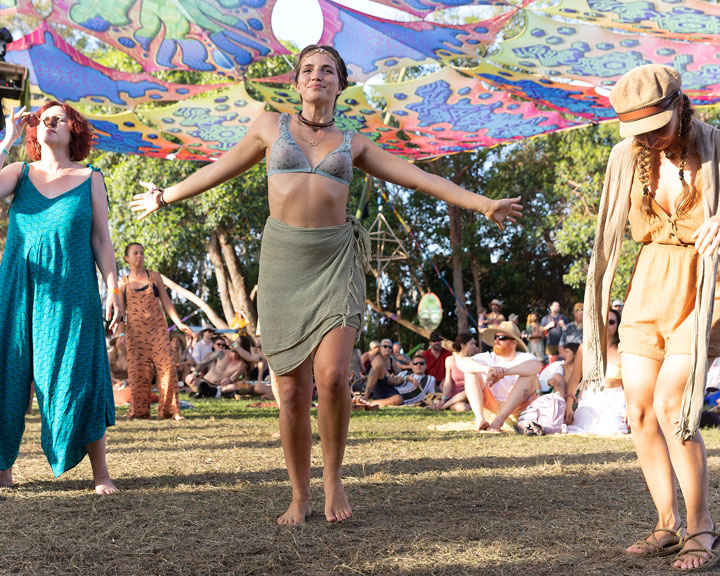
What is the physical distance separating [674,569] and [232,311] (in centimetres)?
2240

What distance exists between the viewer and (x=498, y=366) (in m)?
7.98

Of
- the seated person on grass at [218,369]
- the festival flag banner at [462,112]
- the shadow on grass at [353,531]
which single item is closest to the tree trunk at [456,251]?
the seated person on grass at [218,369]

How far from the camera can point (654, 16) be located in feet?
26.8

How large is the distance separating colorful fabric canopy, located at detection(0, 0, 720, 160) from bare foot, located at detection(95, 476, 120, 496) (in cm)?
633

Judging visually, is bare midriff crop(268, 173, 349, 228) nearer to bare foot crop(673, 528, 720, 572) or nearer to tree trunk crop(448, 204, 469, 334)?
bare foot crop(673, 528, 720, 572)

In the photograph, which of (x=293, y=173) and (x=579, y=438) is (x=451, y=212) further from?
(x=293, y=173)

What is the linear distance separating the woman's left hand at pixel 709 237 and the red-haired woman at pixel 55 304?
9.77ft

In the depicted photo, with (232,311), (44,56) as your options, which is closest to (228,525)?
(44,56)

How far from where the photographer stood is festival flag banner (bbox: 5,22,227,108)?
33.0ft

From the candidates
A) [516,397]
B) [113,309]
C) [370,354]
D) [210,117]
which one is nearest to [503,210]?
[113,309]

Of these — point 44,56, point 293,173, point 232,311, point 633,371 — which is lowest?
point 232,311

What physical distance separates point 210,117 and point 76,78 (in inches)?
71.5

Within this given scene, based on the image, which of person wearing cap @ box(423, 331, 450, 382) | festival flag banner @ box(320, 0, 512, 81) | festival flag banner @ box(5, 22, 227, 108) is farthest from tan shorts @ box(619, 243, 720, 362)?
person wearing cap @ box(423, 331, 450, 382)

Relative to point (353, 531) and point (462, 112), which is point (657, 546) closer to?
point (353, 531)
